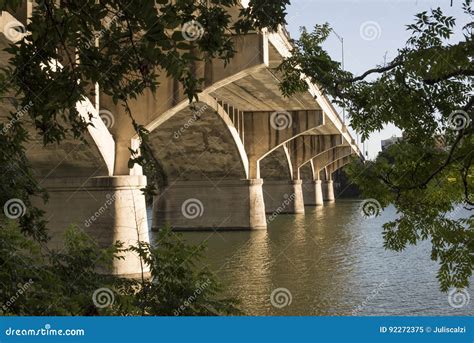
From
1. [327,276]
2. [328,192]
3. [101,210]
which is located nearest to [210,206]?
[101,210]

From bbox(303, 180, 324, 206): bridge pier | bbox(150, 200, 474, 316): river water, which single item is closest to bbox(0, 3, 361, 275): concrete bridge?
bbox(150, 200, 474, 316): river water

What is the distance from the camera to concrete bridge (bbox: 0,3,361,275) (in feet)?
62.8

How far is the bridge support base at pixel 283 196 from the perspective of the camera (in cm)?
5200

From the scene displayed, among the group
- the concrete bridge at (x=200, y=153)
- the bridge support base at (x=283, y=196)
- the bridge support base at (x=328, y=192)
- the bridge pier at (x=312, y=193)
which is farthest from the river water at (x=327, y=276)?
the bridge support base at (x=328, y=192)

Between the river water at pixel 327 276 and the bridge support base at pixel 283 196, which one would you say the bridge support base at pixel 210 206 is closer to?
the river water at pixel 327 276

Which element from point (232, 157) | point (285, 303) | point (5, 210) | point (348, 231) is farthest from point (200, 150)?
point (5, 210)

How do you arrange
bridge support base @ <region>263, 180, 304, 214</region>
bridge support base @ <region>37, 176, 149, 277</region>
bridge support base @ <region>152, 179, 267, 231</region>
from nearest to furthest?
bridge support base @ <region>37, 176, 149, 277</region> → bridge support base @ <region>152, 179, 267, 231</region> → bridge support base @ <region>263, 180, 304, 214</region>

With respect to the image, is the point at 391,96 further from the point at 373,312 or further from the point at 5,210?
the point at 373,312

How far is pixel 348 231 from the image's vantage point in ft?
112

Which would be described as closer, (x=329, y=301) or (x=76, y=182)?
(x=329, y=301)

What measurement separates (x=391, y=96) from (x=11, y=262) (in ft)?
14.7

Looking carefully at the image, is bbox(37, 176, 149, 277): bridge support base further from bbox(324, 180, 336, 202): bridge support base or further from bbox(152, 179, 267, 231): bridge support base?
bbox(324, 180, 336, 202): bridge support base

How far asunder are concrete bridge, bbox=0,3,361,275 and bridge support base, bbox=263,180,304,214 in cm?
10

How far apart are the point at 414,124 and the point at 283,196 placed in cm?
4736
